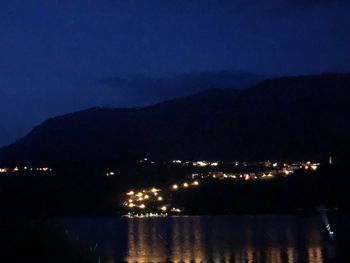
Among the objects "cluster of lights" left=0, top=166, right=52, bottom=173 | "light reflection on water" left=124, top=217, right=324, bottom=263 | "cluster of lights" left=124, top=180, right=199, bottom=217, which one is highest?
"cluster of lights" left=0, top=166, right=52, bottom=173

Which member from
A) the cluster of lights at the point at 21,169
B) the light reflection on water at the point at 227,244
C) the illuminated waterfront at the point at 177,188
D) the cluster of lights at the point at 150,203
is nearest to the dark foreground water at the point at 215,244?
the light reflection on water at the point at 227,244

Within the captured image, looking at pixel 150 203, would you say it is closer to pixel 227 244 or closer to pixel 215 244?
pixel 215 244

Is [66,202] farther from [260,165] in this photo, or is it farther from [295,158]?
[295,158]

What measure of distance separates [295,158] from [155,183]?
2365 centimetres

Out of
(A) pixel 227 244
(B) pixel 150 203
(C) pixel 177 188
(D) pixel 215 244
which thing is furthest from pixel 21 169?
(A) pixel 227 244

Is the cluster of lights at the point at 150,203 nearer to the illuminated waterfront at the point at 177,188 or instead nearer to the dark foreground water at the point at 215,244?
the illuminated waterfront at the point at 177,188

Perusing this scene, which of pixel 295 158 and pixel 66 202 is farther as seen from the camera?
pixel 295 158

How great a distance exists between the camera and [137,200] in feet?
304

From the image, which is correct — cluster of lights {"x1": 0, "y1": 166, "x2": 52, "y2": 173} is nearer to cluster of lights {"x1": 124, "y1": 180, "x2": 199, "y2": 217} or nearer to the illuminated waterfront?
the illuminated waterfront

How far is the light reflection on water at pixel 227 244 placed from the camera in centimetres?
4103

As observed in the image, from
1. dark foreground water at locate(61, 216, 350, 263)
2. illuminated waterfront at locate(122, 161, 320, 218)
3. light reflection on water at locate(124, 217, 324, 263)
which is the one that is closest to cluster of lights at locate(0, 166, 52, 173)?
illuminated waterfront at locate(122, 161, 320, 218)

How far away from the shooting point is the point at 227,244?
51875mm

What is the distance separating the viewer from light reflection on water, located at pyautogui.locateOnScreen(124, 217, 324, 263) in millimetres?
41031

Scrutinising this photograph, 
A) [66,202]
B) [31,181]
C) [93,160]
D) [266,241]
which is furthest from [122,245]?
[93,160]
